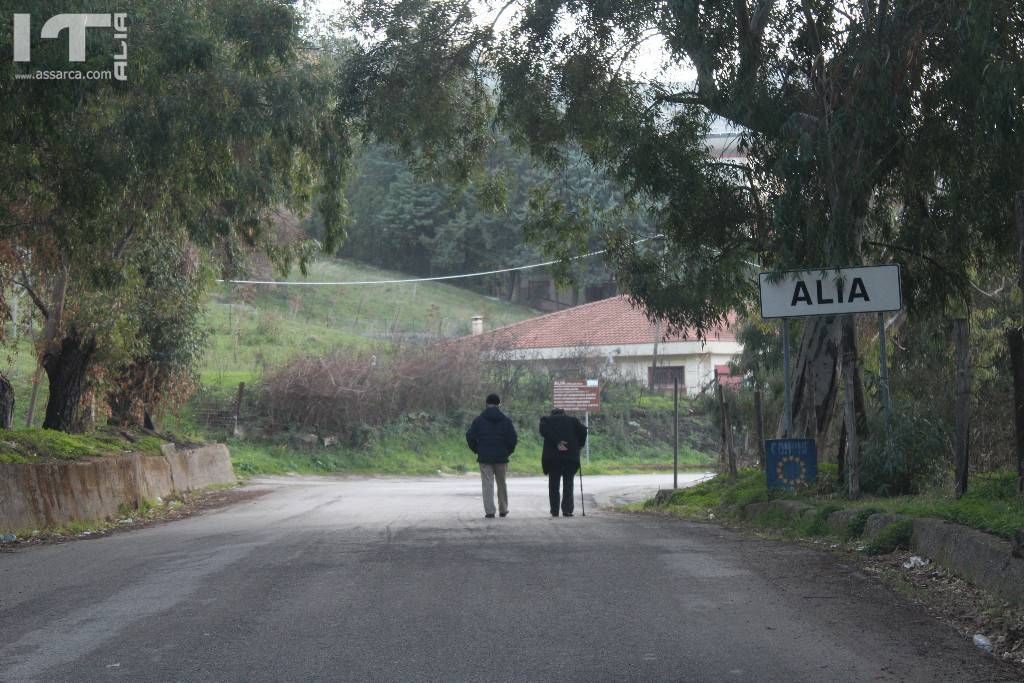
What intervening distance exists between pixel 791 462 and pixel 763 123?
167 inches

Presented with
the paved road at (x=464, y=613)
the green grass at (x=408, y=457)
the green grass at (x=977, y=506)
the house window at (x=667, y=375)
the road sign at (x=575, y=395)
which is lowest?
the green grass at (x=408, y=457)

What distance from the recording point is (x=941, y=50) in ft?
41.9

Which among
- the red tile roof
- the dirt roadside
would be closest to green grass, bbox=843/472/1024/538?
the dirt roadside

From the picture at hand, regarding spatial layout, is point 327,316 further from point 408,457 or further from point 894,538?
point 894,538

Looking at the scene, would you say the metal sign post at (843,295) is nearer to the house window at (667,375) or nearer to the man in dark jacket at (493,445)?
the man in dark jacket at (493,445)

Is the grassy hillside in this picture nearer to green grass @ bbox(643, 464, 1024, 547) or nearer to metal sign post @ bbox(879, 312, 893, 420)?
green grass @ bbox(643, 464, 1024, 547)

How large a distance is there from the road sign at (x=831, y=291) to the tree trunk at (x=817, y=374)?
3400mm

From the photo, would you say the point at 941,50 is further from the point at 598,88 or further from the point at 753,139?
the point at 598,88

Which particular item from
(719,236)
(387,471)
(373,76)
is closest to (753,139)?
(719,236)

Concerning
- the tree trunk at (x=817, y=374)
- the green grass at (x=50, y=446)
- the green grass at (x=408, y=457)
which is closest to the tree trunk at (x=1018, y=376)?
the tree trunk at (x=817, y=374)

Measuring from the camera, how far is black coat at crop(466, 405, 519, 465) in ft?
58.6

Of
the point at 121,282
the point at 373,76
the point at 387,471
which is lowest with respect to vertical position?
the point at 387,471

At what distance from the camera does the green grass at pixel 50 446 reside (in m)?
16.3

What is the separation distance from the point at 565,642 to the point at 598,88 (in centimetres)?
1143
